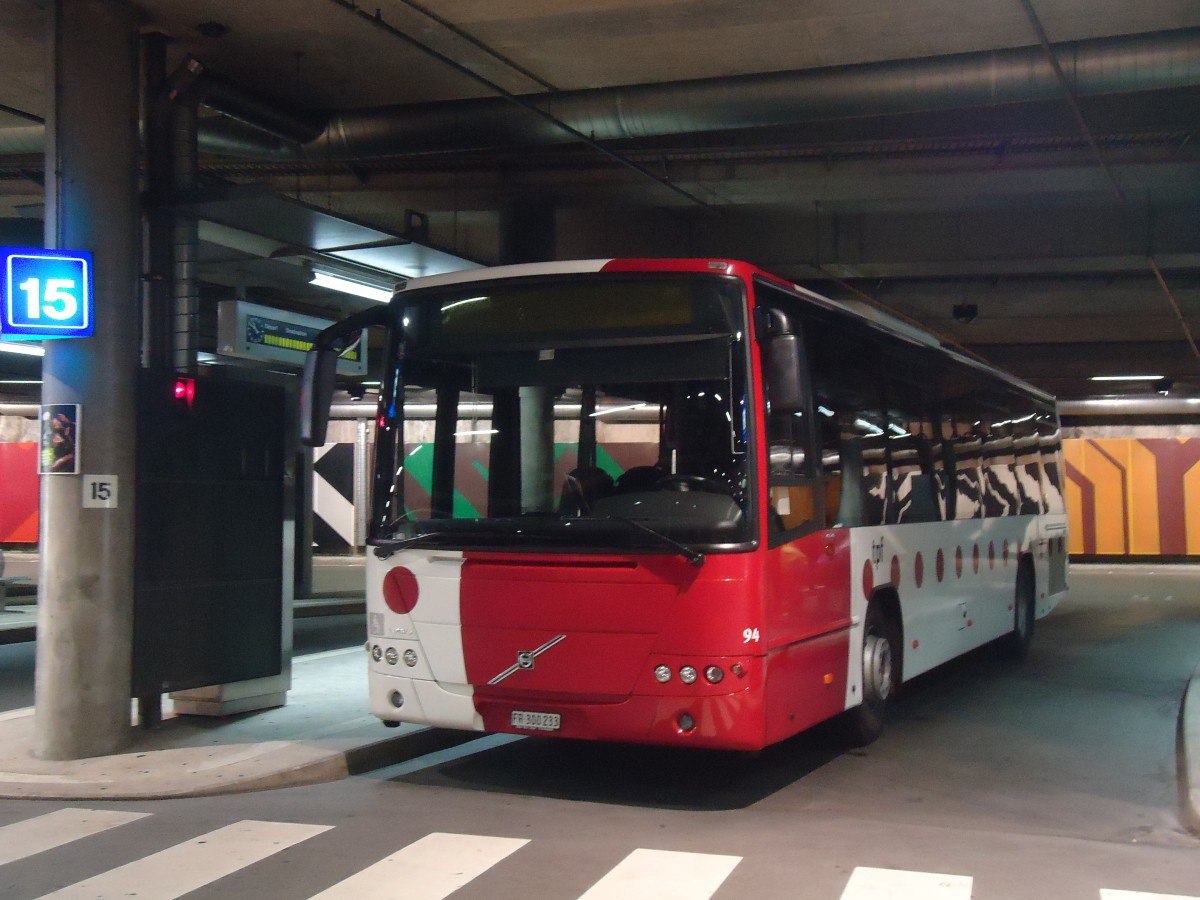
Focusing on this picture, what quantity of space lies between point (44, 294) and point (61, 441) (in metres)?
1.02

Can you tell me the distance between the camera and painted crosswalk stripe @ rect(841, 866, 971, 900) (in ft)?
19.6

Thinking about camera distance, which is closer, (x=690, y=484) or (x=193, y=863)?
(x=193, y=863)

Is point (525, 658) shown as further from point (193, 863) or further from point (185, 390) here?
point (185, 390)

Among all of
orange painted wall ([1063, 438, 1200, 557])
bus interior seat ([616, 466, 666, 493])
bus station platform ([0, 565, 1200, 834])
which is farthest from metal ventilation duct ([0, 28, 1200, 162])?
orange painted wall ([1063, 438, 1200, 557])

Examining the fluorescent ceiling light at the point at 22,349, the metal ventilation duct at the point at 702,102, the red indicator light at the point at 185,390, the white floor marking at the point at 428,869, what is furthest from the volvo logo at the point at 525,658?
the fluorescent ceiling light at the point at 22,349

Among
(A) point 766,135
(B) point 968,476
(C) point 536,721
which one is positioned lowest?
(C) point 536,721

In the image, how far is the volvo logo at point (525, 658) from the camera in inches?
309

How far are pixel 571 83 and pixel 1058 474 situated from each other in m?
9.96

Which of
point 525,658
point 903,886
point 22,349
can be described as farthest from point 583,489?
point 22,349

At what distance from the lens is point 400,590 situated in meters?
8.35

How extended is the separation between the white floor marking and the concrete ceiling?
6.13m

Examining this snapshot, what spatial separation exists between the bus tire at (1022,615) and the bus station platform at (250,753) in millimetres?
3212

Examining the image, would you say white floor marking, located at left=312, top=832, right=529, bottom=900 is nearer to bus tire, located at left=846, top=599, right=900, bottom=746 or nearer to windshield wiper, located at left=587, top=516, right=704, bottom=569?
windshield wiper, located at left=587, top=516, right=704, bottom=569

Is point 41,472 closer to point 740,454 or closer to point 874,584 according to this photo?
point 740,454
